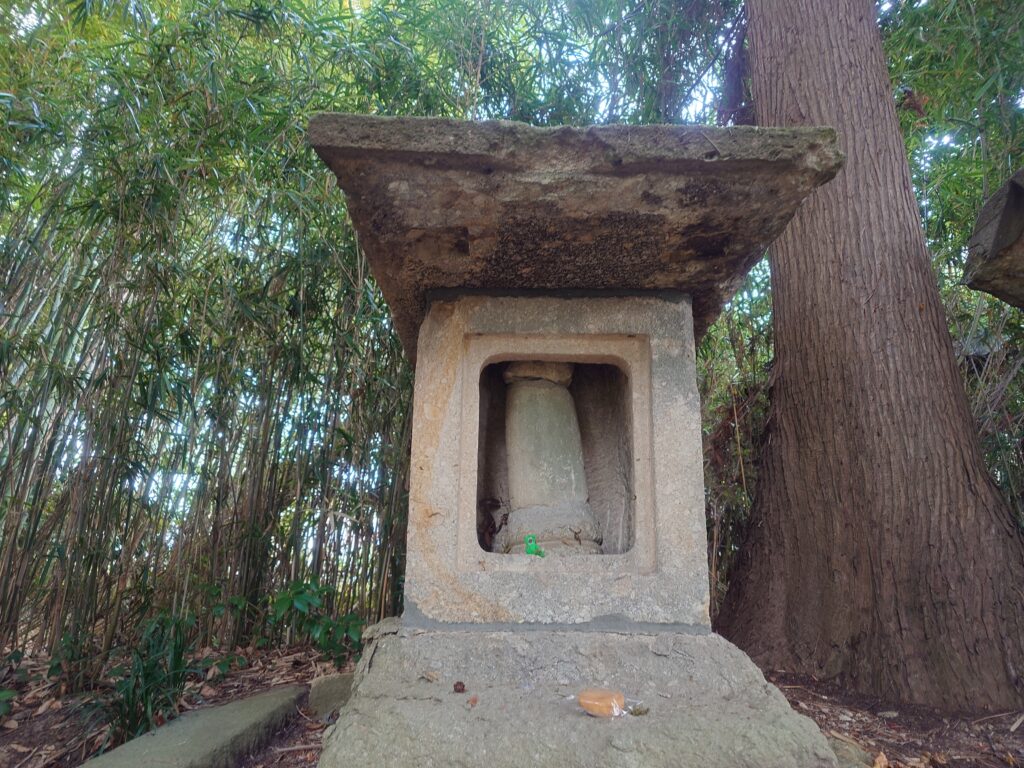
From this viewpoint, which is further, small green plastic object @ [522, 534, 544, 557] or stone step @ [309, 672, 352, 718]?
stone step @ [309, 672, 352, 718]

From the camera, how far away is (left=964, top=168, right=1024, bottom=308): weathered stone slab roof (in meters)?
2.25

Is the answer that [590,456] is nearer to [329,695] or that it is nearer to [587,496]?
[587,496]

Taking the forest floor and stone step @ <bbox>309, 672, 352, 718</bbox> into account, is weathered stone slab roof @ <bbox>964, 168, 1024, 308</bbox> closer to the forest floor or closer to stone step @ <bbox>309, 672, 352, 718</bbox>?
the forest floor

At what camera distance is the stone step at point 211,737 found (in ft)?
5.86

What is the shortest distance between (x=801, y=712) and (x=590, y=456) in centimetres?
106

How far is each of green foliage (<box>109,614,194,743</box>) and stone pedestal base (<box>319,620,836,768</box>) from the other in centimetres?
94

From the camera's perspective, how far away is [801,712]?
7.17 feet

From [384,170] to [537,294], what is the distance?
65 centimetres

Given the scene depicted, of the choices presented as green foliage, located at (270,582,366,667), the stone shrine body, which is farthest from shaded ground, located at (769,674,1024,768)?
green foliage, located at (270,582,366,667)

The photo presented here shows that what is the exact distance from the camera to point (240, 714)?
6.97 ft

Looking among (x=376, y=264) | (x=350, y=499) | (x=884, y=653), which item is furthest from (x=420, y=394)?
(x=884, y=653)

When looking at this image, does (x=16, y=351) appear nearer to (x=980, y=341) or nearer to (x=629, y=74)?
(x=629, y=74)

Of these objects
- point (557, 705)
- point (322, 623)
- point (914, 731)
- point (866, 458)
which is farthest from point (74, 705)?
point (866, 458)

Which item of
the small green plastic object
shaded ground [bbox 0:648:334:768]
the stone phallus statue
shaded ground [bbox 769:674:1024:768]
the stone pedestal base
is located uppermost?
the stone phallus statue
